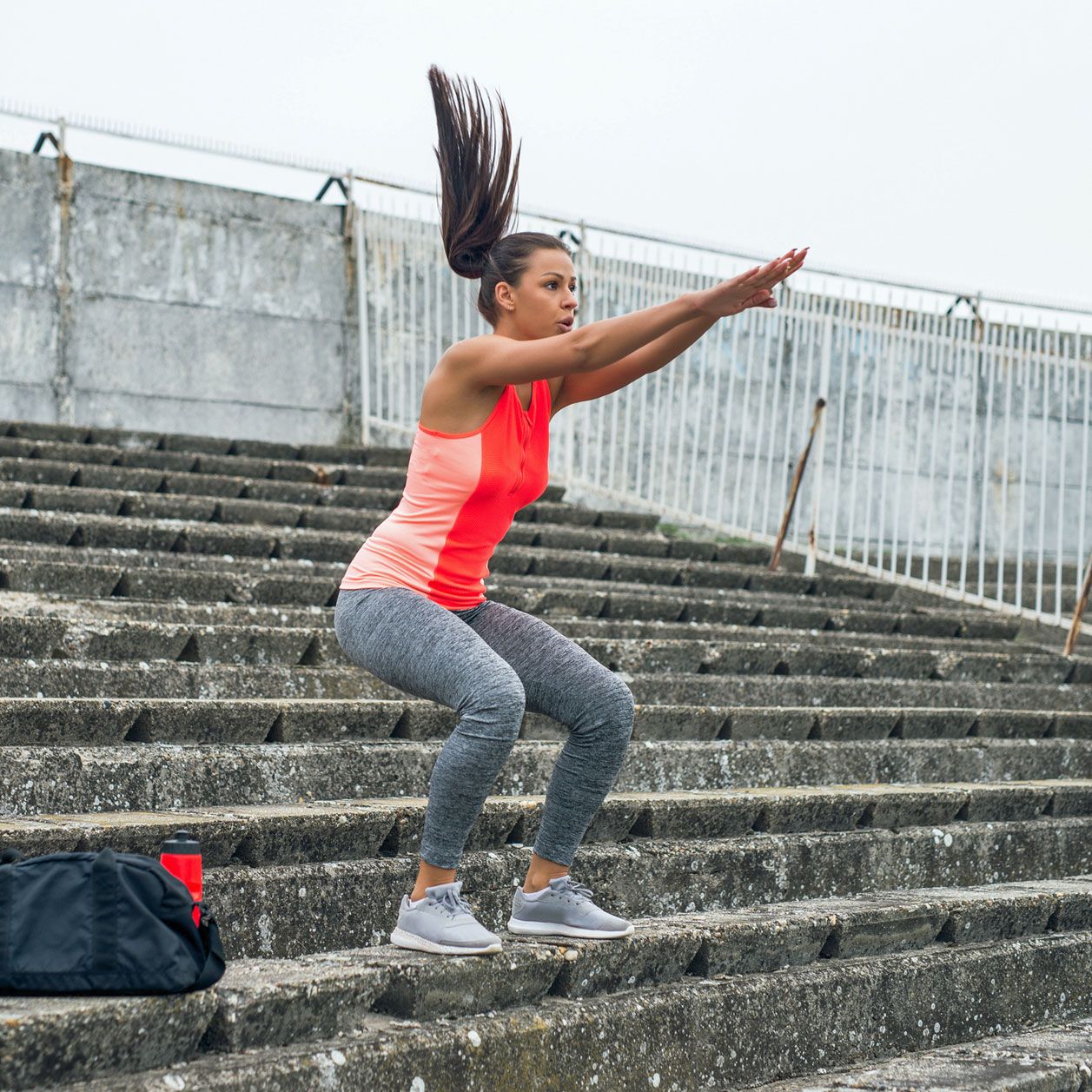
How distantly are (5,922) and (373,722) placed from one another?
6.80 feet

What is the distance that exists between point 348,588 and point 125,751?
947mm

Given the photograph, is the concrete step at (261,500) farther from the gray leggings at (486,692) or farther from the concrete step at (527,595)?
the gray leggings at (486,692)

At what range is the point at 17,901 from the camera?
249cm

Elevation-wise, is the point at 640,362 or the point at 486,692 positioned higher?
the point at 640,362

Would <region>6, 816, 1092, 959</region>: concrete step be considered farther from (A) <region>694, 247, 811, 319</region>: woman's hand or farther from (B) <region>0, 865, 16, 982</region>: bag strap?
(A) <region>694, 247, 811, 319</region>: woman's hand

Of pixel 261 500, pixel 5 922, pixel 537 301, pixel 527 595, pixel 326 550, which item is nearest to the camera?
pixel 5 922

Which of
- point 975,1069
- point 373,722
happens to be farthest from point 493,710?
point 373,722

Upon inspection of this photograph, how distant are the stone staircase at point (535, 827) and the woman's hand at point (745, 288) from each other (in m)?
1.40

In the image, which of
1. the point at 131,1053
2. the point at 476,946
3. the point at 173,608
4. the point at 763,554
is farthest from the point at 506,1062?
the point at 763,554

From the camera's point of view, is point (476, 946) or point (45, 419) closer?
point (476, 946)

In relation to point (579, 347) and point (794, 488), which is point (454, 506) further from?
point (794, 488)

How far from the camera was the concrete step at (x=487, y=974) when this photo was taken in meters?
2.47

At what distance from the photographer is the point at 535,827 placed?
4043 millimetres

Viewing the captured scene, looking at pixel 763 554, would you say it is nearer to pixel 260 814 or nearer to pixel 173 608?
pixel 173 608
